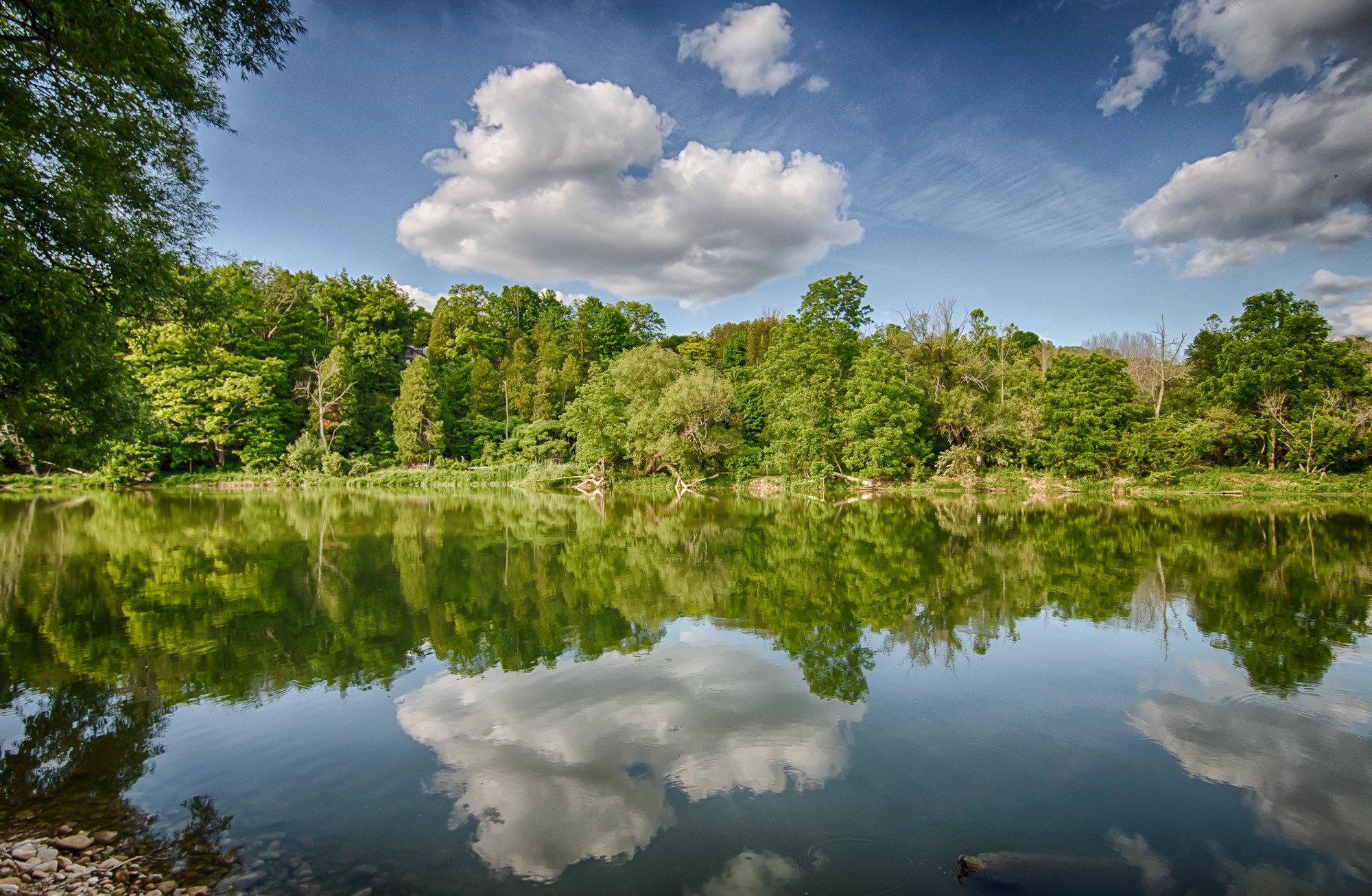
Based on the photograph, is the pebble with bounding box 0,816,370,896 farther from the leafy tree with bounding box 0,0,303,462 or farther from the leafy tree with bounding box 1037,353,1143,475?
the leafy tree with bounding box 1037,353,1143,475

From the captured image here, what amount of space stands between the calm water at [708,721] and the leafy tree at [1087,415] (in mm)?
19607

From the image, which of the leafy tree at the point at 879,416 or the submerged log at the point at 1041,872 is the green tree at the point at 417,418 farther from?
the submerged log at the point at 1041,872

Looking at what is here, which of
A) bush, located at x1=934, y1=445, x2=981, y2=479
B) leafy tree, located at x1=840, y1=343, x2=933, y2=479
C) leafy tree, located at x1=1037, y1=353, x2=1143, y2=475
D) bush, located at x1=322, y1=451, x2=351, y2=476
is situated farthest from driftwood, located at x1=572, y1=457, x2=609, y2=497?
leafy tree, located at x1=1037, y1=353, x2=1143, y2=475

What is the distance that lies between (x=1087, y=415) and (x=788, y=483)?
50.5 ft

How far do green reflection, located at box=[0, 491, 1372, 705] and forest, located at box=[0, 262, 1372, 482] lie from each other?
10.8 meters

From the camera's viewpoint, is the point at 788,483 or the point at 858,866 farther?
the point at 788,483

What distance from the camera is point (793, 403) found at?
3462 centimetres

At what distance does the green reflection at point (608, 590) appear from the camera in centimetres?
860

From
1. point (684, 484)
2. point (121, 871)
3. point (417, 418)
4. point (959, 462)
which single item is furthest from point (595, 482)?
point (121, 871)

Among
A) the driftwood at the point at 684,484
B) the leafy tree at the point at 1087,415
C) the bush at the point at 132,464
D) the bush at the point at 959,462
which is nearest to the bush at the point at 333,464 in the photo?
the bush at the point at 132,464

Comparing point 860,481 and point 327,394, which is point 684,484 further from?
point 327,394

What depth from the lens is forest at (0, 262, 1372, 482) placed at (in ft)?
104

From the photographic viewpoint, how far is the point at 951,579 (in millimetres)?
13133

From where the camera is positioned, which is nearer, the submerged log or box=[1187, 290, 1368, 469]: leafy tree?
the submerged log
